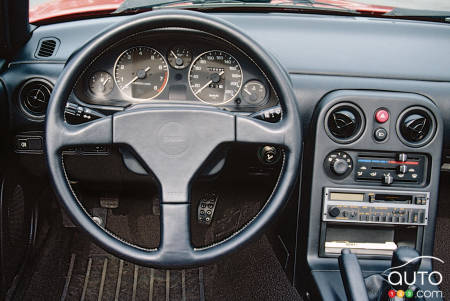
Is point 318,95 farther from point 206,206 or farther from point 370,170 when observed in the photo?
point 206,206

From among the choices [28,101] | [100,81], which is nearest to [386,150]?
[100,81]

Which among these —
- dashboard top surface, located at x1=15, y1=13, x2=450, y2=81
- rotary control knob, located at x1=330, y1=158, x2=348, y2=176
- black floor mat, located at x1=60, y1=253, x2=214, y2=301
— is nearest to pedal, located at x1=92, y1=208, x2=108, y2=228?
black floor mat, located at x1=60, y1=253, x2=214, y2=301

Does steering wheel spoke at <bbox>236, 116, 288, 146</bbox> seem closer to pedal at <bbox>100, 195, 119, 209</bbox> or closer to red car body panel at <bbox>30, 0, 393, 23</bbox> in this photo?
red car body panel at <bbox>30, 0, 393, 23</bbox>

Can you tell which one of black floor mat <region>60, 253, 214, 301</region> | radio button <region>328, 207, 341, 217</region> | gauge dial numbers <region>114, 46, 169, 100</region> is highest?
gauge dial numbers <region>114, 46, 169, 100</region>

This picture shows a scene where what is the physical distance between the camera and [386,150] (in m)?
1.52

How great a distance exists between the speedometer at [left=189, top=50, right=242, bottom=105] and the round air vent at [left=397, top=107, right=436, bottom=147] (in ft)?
1.64

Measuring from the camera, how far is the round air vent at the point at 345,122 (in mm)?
1509

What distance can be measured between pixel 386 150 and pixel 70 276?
1.40m

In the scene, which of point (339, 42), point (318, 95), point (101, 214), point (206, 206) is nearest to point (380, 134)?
point (318, 95)

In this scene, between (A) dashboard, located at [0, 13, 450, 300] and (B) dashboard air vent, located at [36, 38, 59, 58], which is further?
(B) dashboard air vent, located at [36, 38, 59, 58]

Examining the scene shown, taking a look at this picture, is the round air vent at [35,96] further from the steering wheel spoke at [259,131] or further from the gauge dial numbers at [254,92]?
the steering wheel spoke at [259,131]

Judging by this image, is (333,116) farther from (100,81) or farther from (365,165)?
(100,81)

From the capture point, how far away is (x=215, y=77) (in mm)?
1539

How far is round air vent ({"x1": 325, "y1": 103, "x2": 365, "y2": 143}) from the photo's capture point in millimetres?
1509
